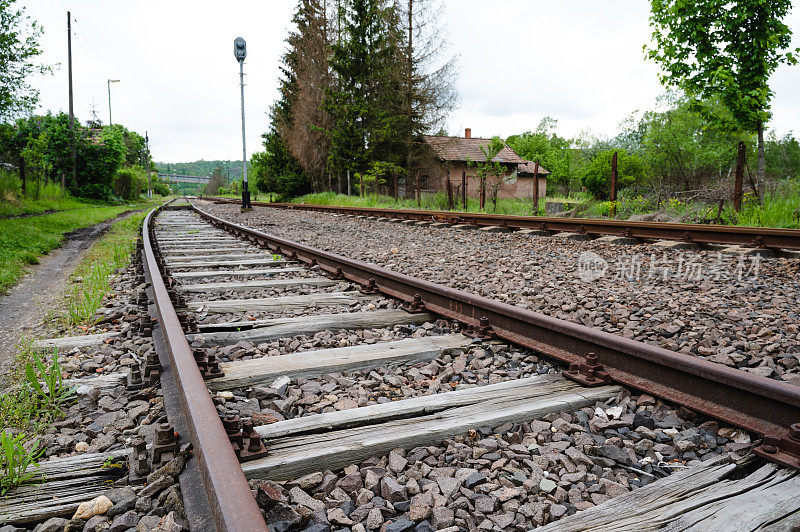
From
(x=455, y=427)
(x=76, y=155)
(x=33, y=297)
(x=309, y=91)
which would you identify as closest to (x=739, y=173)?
(x=455, y=427)

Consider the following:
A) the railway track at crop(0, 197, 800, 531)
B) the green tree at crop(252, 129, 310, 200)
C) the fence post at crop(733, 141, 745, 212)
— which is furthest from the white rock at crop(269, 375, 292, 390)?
the green tree at crop(252, 129, 310, 200)

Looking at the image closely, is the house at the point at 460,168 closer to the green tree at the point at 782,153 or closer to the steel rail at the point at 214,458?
the steel rail at the point at 214,458

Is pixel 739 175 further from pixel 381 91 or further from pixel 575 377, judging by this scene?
pixel 381 91

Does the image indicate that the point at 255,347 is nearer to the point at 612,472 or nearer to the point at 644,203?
the point at 612,472

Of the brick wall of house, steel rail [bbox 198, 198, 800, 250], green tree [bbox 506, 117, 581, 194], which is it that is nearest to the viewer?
steel rail [bbox 198, 198, 800, 250]

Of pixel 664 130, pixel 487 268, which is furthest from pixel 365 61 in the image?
pixel 664 130

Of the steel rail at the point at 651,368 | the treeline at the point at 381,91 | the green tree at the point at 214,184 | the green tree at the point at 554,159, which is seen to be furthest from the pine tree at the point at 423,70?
the green tree at the point at 214,184

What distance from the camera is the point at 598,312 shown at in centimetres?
335

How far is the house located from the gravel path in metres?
7.85

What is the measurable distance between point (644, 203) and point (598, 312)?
28.5ft

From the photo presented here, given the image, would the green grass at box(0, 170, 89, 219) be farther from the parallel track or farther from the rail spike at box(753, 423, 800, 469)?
the rail spike at box(753, 423, 800, 469)

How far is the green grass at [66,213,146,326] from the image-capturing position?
360 centimetres

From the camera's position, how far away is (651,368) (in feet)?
6.95

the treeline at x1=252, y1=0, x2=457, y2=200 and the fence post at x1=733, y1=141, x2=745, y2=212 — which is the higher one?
the treeline at x1=252, y1=0, x2=457, y2=200
